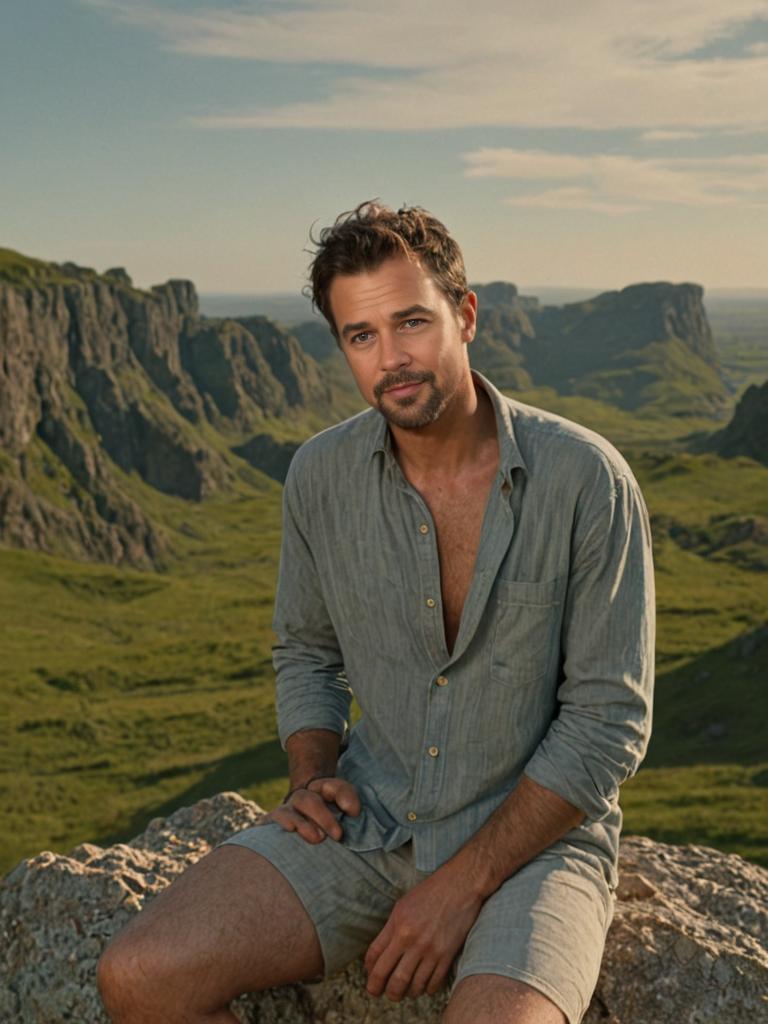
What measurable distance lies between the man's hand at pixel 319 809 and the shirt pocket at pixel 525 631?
1195mm

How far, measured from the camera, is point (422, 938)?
228 inches

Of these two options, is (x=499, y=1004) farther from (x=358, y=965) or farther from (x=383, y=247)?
(x=383, y=247)

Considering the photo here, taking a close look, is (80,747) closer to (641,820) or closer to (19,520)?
(641,820)

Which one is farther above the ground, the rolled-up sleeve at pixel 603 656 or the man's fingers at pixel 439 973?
the rolled-up sleeve at pixel 603 656

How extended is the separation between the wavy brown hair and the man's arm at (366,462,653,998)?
1535mm

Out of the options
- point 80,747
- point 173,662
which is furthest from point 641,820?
point 173,662

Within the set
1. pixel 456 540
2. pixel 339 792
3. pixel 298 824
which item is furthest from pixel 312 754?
pixel 456 540

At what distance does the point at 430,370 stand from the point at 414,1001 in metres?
3.89

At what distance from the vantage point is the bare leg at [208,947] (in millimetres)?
5531

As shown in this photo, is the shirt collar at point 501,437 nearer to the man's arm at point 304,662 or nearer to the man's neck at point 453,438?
the man's neck at point 453,438

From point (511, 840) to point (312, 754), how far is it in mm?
1605

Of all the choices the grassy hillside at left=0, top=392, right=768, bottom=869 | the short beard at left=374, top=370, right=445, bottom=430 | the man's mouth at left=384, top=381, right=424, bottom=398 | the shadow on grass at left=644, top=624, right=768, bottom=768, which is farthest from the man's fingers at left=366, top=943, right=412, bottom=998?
the shadow on grass at left=644, top=624, right=768, bottom=768

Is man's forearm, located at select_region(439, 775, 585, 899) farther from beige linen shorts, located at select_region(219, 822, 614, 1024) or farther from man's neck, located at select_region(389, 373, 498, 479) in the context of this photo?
man's neck, located at select_region(389, 373, 498, 479)

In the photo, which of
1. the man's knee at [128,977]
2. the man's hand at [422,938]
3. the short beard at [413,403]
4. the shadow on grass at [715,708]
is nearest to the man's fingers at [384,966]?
the man's hand at [422,938]
